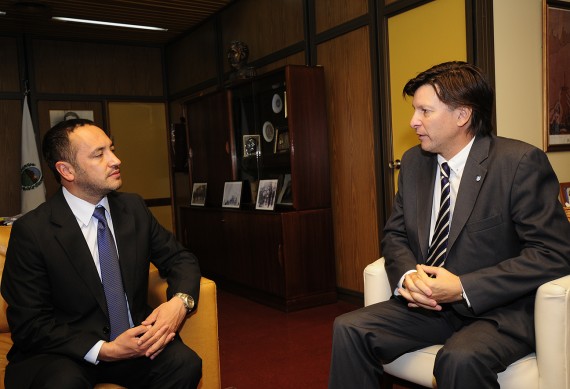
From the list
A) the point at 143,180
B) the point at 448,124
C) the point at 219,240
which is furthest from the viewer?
the point at 143,180

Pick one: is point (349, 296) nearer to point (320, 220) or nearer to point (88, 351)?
point (320, 220)

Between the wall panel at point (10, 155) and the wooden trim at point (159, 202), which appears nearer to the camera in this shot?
the wall panel at point (10, 155)

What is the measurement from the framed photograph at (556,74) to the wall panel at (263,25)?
1885mm

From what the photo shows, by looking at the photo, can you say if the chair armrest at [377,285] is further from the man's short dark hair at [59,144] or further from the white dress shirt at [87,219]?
the man's short dark hair at [59,144]

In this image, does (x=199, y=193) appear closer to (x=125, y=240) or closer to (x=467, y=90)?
(x=125, y=240)

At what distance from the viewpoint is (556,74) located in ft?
9.80

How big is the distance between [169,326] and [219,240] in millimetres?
3004

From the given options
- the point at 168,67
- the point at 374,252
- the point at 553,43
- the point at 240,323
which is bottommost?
the point at 240,323

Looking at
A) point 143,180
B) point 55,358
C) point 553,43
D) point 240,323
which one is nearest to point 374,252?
point 240,323

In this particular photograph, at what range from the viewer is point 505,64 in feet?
9.25

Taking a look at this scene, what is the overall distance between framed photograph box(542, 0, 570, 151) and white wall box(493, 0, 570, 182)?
3 centimetres

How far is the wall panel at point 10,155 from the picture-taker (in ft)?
19.2

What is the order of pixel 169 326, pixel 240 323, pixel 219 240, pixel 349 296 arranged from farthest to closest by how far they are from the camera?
pixel 219 240
pixel 349 296
pixel 240 323
pixel 169 326

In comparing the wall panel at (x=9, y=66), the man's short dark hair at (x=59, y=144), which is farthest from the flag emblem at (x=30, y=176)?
the man's short dark hair at (x=59, y=144)
